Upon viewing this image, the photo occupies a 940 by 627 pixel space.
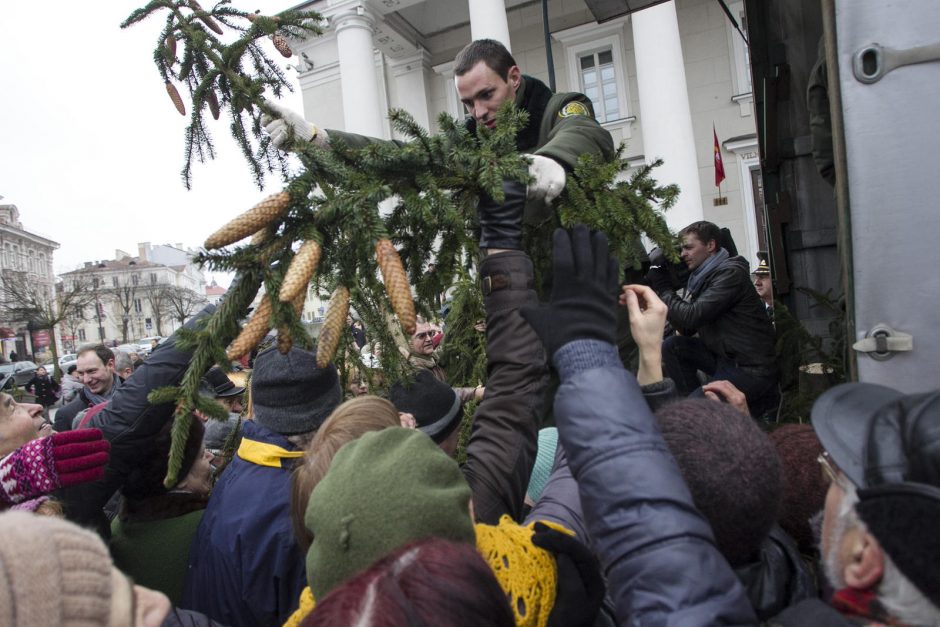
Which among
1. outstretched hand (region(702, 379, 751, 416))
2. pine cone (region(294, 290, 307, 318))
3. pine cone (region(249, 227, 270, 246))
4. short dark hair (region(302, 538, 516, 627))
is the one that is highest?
pine cone (region(249, 227, 270, 246))

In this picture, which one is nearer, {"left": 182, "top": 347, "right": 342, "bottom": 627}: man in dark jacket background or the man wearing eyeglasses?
{"left": 182, "top": 347, "right": 342, "bottom": 627}: man in dark jacket background

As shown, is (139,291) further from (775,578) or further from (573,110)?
(775,578)

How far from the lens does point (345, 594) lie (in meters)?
0.92

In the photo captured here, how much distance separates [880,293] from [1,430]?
295 cm

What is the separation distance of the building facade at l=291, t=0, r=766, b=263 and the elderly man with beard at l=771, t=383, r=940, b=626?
33.9ft

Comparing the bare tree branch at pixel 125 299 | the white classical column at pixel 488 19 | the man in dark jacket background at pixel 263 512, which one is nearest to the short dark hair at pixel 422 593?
the man in dark jacket background at pixel 263 512

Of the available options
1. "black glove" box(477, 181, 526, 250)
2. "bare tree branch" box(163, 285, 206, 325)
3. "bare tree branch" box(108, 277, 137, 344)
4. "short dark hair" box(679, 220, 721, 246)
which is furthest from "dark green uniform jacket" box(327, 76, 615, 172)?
"bare tree branch" box(163, 285, 206, 325)

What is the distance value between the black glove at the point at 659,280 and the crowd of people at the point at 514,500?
1.58 meters

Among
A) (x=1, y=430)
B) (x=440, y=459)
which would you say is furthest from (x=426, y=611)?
(x=1, y=430)

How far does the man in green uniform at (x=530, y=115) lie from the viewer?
1.91m

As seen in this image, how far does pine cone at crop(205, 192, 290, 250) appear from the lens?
1318mm

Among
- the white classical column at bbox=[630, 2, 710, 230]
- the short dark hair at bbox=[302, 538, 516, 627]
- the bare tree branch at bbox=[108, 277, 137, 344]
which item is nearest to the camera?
the short dark hair at bbox=[302, 538, 516, 627]

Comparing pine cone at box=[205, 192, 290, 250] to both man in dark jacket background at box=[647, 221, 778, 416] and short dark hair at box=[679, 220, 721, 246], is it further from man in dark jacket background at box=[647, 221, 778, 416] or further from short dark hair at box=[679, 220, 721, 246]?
short dark hair at box=[679, 220, 721, 246]

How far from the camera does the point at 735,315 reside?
383 centimetres
